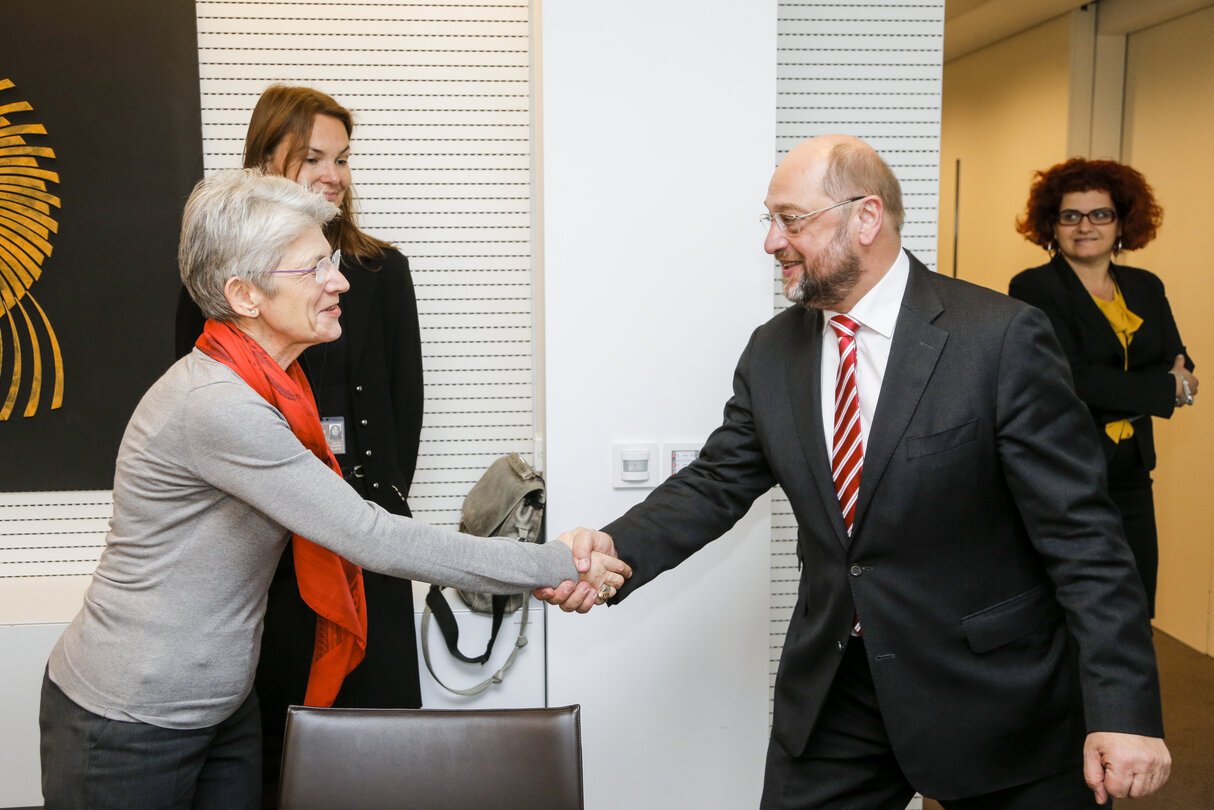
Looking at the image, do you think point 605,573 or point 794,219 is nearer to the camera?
point 794,219

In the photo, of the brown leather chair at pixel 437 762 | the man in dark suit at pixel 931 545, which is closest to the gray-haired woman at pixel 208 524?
the brown leather chair at pixel 437 762

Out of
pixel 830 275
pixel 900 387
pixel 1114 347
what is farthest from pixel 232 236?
pixel 1114 347

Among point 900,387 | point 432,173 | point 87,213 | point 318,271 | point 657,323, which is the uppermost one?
point 432,173

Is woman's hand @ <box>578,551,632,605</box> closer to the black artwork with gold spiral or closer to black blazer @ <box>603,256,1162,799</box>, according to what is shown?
black blazer @ <box>603,256,1162,799</box>

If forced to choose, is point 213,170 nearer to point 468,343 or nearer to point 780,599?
point 468,343

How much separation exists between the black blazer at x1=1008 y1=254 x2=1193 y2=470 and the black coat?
84.3 inches

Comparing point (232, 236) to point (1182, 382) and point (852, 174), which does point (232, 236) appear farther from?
point (1182, 382)

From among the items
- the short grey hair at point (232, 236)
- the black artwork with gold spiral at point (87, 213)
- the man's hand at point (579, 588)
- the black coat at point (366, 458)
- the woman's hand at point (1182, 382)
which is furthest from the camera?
the woman's hand at point (1182, 382)

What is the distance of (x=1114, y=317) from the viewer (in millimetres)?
3432

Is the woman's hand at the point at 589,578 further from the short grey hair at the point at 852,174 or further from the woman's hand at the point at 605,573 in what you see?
the short grey hair at the point at 852,174

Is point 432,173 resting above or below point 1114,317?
above

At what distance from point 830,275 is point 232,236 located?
114 cm

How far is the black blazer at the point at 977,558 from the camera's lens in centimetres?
170

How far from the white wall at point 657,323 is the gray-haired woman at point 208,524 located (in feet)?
2.66
